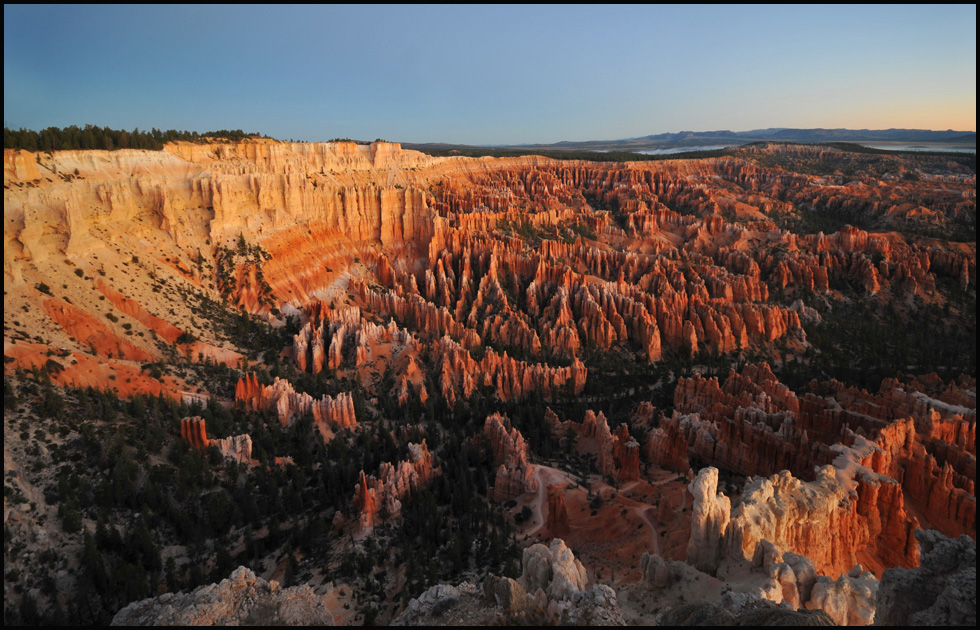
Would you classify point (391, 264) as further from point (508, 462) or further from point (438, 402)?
point (508, 462)

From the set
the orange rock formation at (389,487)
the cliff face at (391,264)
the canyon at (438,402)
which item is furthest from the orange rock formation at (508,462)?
the cliff face at (391,264)

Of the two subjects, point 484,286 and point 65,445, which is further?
point 484,286

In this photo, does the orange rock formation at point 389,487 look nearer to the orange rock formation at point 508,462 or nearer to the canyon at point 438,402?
the canyon at point 438,402

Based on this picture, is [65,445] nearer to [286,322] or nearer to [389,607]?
[389,607]

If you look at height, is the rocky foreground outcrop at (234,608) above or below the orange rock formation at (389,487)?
above

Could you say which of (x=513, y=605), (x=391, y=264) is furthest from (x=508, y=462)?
(x=391, y=264)

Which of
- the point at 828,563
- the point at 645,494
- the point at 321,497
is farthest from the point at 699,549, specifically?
the point at 321,497
